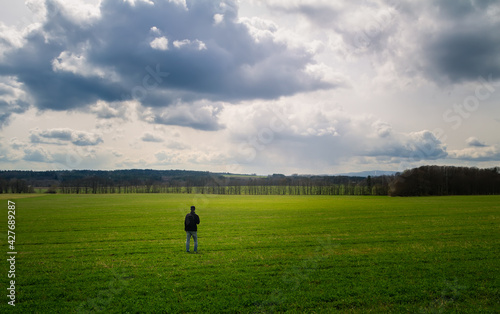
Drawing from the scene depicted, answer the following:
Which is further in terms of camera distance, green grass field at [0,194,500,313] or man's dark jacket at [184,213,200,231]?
man's dark jacket at [184,213,200,231]

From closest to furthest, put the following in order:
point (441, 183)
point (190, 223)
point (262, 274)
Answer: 1. point (262, 274)
2. point (190, 223)
3. point (441, 183)

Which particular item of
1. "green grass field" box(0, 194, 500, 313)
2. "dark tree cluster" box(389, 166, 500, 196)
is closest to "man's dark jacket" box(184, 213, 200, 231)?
"green grass field" box(0, 194, 500, 313)

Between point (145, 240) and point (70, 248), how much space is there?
492 centimetres

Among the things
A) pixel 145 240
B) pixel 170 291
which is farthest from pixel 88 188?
pixel 170 291

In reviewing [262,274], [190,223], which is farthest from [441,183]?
[262,274]

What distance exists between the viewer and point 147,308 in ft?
33.3

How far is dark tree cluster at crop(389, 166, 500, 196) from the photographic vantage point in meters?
120

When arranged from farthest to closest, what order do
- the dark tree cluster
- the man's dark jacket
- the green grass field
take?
the dark tree cluster → the man's dark jacket → the green grass field

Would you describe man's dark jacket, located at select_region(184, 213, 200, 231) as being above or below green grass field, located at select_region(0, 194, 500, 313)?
above

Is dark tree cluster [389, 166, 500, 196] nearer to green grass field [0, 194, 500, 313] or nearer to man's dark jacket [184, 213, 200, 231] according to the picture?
green grass field [0, 194, 500, 313]

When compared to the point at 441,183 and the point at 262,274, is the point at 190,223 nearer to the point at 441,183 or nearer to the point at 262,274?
the point at 262,274

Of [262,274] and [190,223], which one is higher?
[190,223]

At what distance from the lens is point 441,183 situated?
12556cm

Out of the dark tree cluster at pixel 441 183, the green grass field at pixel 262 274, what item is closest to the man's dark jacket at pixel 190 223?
the green grass field at pixel 262 274
